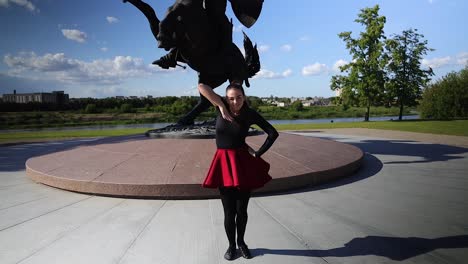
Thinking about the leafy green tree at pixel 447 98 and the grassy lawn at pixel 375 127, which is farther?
the leafy green tree at pixel 447 98

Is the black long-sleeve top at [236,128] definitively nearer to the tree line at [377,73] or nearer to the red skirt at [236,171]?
the red skirt at [236,171]

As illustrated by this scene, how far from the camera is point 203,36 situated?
7.59 m

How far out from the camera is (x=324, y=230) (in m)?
4.05

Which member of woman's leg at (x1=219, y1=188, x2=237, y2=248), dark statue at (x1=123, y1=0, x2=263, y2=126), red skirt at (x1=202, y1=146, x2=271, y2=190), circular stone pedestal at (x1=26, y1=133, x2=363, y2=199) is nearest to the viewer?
red skirt at (x1=202, y1=146, x2=271, y2=190)

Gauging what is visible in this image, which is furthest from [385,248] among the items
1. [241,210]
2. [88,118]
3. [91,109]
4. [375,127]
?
[91,109]

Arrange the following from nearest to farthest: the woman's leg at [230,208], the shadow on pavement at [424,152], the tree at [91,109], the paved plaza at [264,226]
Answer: the woman's leg at [230,208] → the paved plaza at [264,226] → the shadow on pavement at [424,152] → the tree at [91,109]

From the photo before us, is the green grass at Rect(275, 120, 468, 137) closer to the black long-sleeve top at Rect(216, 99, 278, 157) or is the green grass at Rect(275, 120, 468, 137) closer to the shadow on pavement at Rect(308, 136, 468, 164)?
the shadow on pavement at Rect(308, 136, 468, 164)

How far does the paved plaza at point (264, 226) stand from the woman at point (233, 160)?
1.89 ft

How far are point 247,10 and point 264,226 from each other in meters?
5.84

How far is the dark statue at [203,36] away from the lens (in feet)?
23.3

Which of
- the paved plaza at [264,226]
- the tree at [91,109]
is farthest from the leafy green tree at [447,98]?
the tree at [91,109]

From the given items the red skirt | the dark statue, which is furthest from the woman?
the dark statue

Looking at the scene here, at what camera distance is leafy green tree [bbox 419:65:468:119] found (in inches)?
1494

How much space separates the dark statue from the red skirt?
4627 mm
